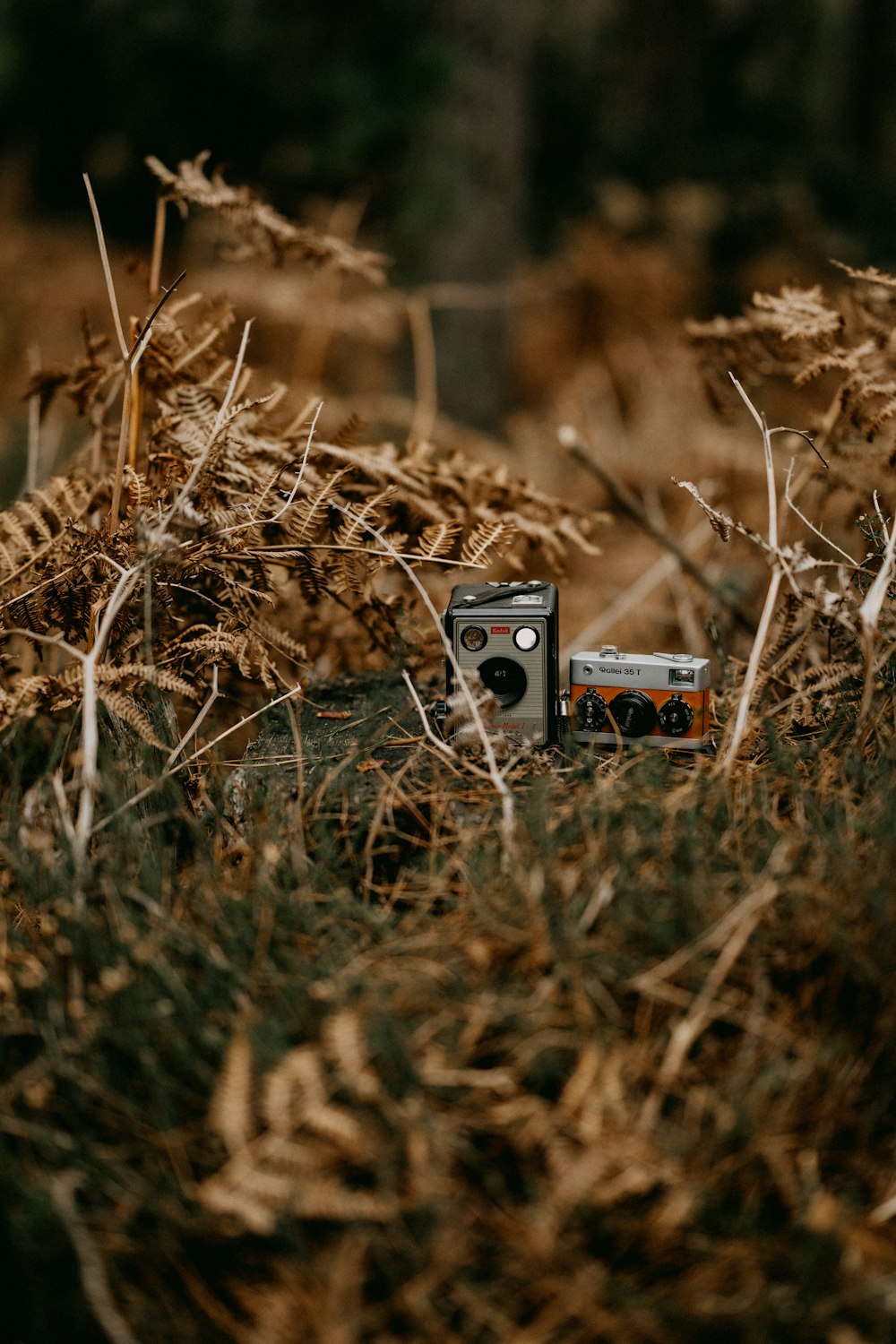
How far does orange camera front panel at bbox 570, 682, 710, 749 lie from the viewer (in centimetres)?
210

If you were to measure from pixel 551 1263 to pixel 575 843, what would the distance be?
0.73 m

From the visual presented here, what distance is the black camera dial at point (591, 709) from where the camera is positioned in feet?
7.17

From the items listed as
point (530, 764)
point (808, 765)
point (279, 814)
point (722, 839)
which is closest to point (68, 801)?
point (279, 814)

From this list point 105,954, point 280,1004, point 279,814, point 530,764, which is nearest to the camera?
point 280,1004

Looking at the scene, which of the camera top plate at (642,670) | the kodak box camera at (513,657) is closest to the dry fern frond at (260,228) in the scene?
the kodak box camera at (513,657)

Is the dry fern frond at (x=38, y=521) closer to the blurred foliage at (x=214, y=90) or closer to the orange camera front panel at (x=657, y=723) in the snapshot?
the orange camera front panel at (x=657, y=723)

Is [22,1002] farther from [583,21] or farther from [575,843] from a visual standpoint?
[583,21]

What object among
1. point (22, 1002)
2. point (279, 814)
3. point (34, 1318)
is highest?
point (279, 814)

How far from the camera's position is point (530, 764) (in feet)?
6.74

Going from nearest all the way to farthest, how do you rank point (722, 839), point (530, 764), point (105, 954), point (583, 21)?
point (105, 954)
point (722, 839)
point (530, 764)
point (583, 21)

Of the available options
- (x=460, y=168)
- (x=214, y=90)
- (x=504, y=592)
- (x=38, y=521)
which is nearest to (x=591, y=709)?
(x=504, y=592)

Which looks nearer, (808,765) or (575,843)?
(575,843)

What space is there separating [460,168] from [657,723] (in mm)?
5036

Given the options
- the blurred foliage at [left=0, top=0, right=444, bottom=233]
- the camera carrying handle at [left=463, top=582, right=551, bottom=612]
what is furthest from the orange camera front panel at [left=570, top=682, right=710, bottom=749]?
the blurred foliage at [left=0, top=0, right=444, bottom=233]
